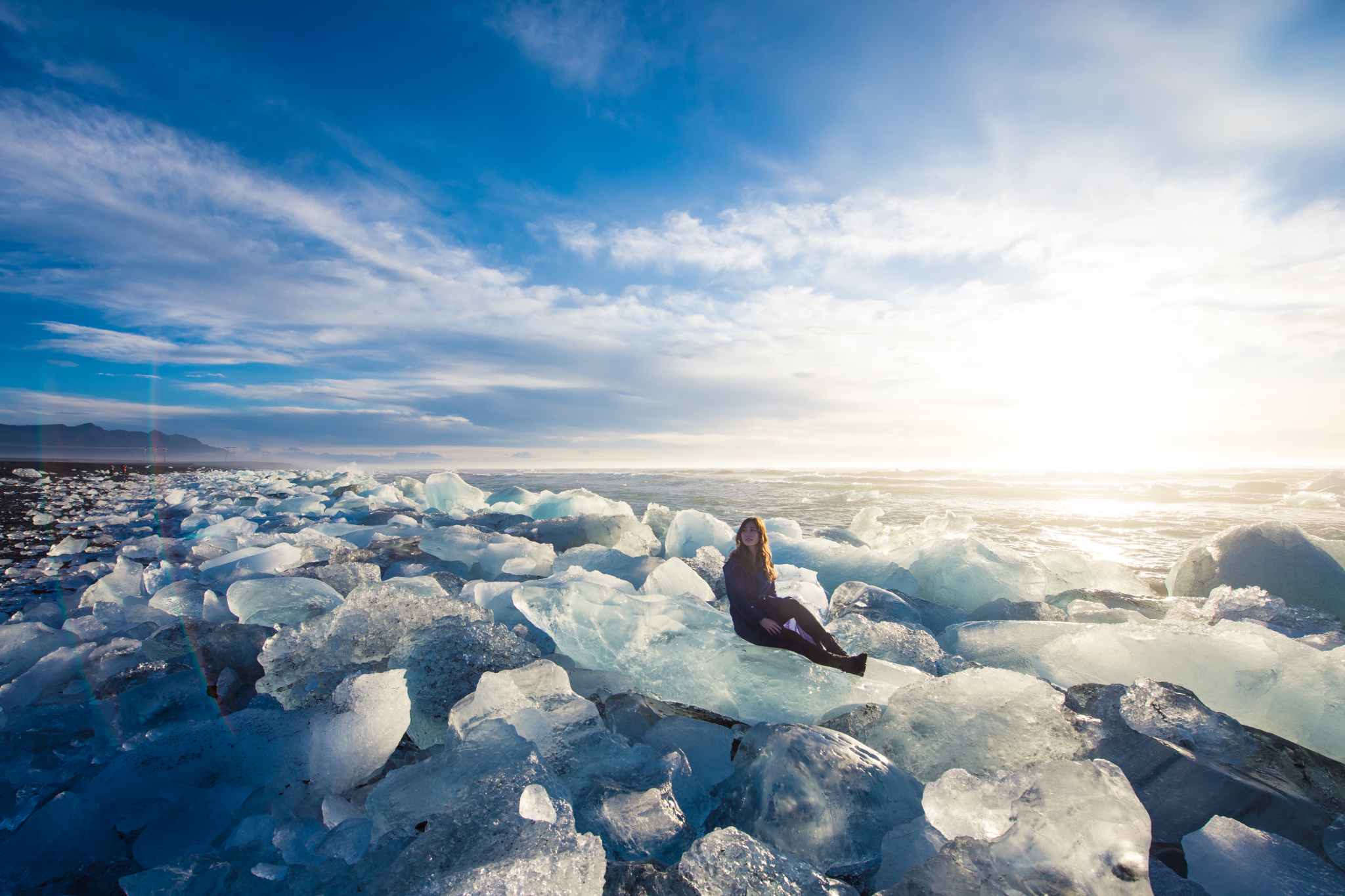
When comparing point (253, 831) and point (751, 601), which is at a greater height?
point (751, 601)

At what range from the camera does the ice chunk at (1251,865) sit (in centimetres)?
130

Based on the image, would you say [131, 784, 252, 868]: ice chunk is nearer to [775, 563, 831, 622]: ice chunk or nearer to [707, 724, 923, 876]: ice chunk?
[707, 724, 923, 876]: ice chunk

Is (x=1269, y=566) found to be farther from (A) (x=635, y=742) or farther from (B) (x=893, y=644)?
(A) (x=635, y=742)

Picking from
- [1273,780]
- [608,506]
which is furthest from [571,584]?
[608,506]

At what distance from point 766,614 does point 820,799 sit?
1496 millimetres

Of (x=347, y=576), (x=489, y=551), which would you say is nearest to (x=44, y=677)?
(x=347, y=576)

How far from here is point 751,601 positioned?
3.16m

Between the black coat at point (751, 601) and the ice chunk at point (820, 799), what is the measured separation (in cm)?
108

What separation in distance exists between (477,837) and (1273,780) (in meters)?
2.46

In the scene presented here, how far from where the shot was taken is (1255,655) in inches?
87.3

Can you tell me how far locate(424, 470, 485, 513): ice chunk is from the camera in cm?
1119

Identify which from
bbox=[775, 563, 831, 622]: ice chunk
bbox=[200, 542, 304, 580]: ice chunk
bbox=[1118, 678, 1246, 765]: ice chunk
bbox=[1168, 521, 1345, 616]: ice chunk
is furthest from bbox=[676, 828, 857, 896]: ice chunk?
bbox=[1168, 521, 1345, 616]: ice chunk

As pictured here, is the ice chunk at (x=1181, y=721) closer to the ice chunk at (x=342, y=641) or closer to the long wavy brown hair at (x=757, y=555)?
the long wavy brown hair at (x=757, y=555)

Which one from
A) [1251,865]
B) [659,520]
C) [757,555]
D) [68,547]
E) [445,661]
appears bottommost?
[68,547]
